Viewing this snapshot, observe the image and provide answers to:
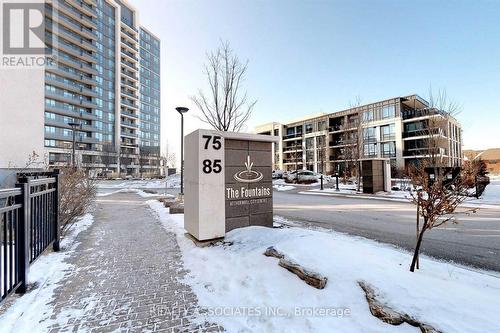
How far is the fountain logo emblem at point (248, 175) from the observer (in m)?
6.68

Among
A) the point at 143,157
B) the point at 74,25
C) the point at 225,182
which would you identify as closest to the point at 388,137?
the point at 225,182

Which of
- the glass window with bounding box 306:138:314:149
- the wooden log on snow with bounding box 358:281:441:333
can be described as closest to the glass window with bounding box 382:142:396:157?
the glass window with bounding box 306:138:314:149

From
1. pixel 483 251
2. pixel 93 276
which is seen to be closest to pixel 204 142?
pixel 93 276

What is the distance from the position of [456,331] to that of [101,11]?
8688 centimetres

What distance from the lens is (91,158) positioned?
201ft

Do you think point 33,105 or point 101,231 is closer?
point 101,231

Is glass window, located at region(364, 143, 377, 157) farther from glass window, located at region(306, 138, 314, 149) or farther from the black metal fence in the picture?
the black metal fence

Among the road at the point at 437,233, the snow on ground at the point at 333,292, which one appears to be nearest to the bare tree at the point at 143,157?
the road at the point at 437,233

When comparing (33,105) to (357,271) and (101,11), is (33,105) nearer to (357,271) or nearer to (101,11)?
(357,271)

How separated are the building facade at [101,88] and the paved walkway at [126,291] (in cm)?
5021

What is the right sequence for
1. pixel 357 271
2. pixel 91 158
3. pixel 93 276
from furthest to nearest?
pixel 91 158 → pixel 93 276 → pixel 357 271

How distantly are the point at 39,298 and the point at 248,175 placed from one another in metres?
4.63

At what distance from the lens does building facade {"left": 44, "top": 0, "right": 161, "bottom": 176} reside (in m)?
55.9

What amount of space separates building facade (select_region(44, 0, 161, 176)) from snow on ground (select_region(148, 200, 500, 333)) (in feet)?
174
